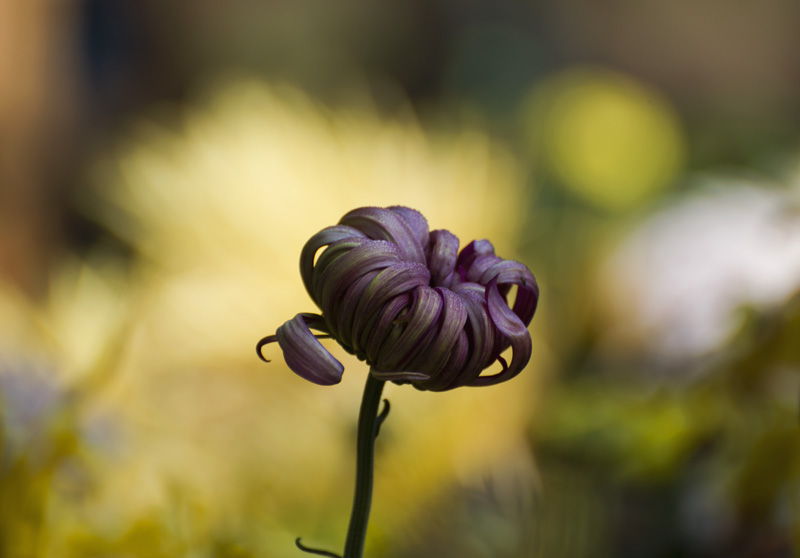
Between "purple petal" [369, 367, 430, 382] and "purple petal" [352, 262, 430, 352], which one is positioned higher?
"purple petal" [352, 262, 430, 352]

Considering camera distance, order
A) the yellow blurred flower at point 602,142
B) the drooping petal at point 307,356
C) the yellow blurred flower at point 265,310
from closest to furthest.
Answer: the drooping petal at point 307,356, the yellow blurred flower at point 265,310, the yellow blurred flower at point 602,142

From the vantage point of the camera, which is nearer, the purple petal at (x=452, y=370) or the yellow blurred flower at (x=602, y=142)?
the purple petal at (x=452, y=370)

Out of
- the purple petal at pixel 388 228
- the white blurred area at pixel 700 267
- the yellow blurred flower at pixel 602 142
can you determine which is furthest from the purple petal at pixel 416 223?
the yellow blurred flower at pixel 602 142

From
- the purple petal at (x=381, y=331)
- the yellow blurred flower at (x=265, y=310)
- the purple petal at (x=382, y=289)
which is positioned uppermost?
the purple petal at (x=382, y=289)

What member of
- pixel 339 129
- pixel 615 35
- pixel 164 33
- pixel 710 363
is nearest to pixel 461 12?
pixel 615 35

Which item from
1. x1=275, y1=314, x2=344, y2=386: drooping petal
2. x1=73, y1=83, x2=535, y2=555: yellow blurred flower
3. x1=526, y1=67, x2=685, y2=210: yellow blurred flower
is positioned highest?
x1=526, y1=67, x2=685, y2=210: yellow blurred flower

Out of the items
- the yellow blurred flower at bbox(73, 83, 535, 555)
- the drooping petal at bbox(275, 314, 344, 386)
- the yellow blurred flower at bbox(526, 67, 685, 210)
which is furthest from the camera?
the yellow blurred flower at bbox(526, 67, 685, 210)

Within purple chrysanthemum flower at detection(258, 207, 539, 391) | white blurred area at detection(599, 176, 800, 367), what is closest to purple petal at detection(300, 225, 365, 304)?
purple chrysanthemum flower at detection(258, 207, 539, 391)

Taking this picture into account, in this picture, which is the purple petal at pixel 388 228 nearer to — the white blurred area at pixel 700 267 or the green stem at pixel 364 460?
the green stem at pixel 364 460

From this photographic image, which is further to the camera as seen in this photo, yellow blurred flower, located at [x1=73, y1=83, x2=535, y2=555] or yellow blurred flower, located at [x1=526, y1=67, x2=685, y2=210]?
yellow blurred flower, located at [x1=526, y1=67, x2=685, y2=210]

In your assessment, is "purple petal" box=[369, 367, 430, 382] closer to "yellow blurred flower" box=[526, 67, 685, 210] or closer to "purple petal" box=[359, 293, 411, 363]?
"purple petal" box=[359, 293, 411, 363]
